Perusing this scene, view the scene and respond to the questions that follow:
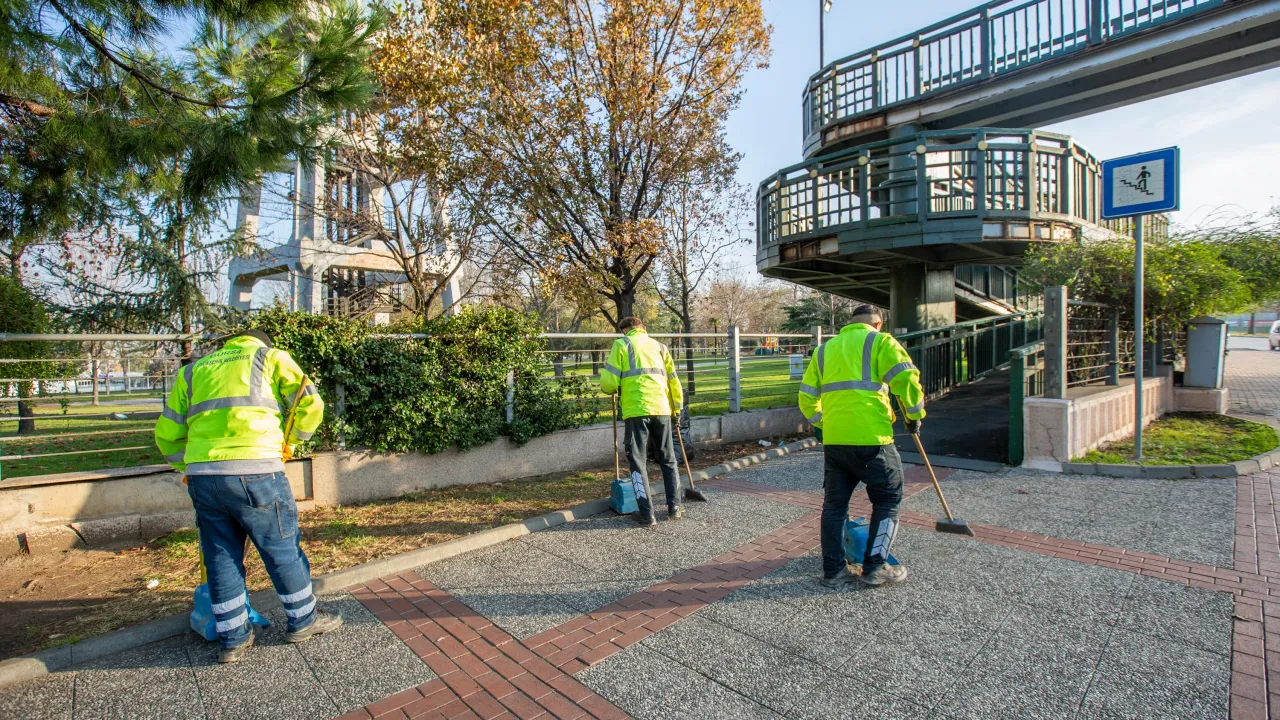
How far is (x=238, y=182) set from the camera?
565cm

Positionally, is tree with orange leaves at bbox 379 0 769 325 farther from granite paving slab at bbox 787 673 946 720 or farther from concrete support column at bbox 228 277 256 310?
concrete support column at bbox 228 277 256 310

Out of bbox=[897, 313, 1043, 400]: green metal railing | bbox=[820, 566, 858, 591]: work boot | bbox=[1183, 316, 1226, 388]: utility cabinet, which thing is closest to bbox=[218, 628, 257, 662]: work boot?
bbox=[820, 566, 858, 591]: work boot

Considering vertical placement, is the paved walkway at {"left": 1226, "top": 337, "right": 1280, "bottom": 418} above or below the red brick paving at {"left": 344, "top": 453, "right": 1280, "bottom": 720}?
above

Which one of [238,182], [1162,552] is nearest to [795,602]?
[1162,552]

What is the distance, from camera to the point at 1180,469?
6.41 m

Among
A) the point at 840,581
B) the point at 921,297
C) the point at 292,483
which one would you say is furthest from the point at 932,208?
the point at 292,483

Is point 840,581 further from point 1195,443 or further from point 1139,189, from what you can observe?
point 1195,443

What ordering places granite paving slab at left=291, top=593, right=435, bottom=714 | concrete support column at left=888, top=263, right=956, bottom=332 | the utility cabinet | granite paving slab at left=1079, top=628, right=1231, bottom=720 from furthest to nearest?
concrete support column at left=888, top=263, right=956, bottom=332
the utility cabinet
granite paving slab at left=291, top=593, right=435, bottom=714
granite paving slab at left=1079, top=628, right=1231, bottom=720

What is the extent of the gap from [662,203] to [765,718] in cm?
1076

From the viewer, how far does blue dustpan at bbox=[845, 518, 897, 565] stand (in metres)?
4.30

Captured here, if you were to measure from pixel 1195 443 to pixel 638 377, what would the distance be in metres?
6.85

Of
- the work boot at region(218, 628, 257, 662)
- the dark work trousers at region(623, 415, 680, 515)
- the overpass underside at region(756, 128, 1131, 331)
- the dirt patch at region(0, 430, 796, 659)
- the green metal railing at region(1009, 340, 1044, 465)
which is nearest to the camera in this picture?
the work boot at region(218, 628, 257, 662)

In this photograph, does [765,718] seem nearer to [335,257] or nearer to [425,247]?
[425,247]

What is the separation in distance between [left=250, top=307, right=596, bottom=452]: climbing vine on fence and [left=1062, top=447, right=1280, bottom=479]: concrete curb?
5945 millimetres
